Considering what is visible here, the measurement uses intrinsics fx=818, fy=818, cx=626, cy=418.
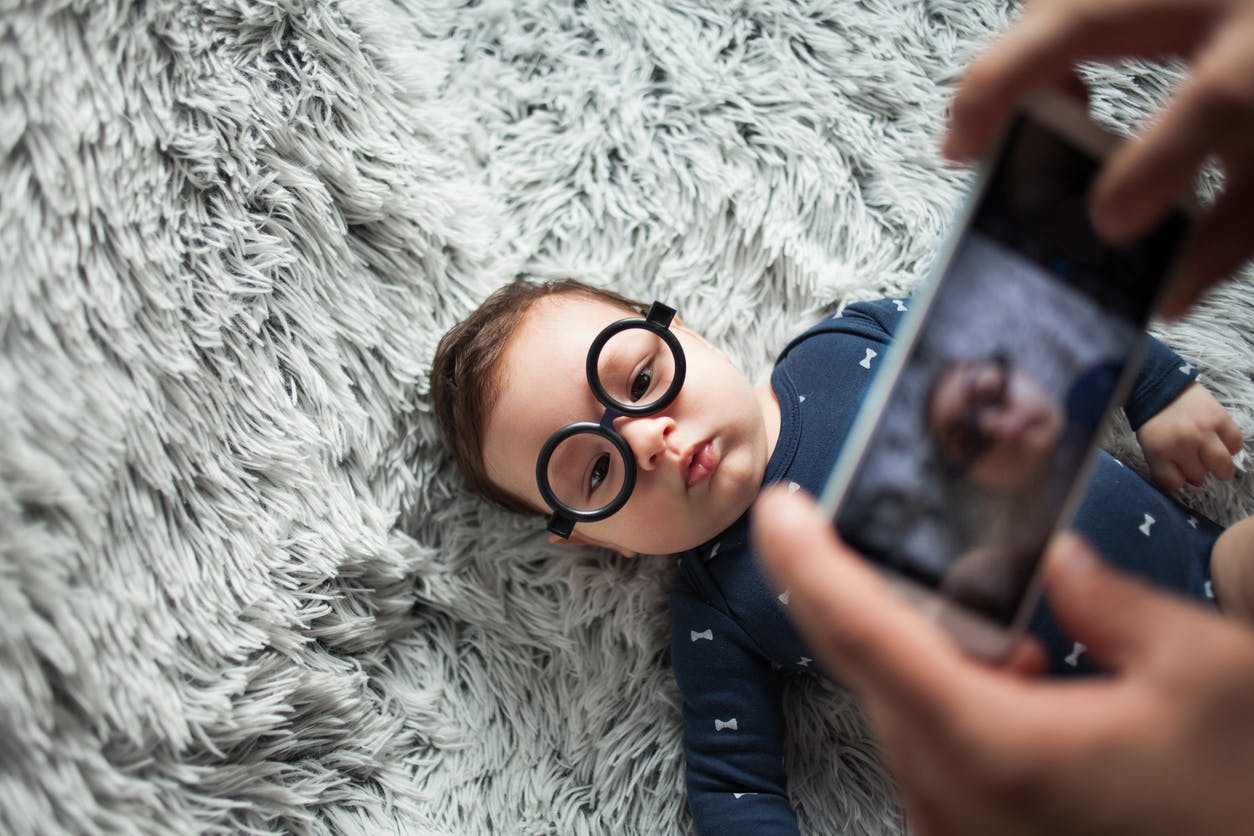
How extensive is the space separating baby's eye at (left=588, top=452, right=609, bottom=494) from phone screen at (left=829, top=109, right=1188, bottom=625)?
467 millimetres

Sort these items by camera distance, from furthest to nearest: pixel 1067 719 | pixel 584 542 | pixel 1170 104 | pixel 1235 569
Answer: pixel 584 542, pixel 1235 569, pixel 1170 104, pixel 1067 719

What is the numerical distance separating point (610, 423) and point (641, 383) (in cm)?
8

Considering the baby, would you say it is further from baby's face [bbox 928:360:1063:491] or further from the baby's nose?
baby's face [bbox 928:360:1063:491]

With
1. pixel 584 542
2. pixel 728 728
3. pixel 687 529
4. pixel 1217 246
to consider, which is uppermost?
pixel 1217 246

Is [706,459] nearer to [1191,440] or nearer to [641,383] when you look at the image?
[641,383]

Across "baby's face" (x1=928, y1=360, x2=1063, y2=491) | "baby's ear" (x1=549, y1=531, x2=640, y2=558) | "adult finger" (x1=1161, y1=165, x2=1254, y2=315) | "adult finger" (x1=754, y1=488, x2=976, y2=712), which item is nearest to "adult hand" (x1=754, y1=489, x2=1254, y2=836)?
"adult finger" (x1=754, y1=488, x2=976, y2=712)

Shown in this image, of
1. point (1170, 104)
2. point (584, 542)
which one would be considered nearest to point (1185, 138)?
point (1170, 104)

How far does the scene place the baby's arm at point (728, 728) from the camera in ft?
3.34

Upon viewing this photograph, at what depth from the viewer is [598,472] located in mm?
1038

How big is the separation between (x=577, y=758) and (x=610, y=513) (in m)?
0.37

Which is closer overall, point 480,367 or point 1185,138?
point 1185,138

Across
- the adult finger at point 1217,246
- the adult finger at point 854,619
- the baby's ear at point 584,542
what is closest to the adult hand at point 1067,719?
the adult finger at point 854,619

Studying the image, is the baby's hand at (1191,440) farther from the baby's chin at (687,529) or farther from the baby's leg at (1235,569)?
the baby's chin at (687,529)

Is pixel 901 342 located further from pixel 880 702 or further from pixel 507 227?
pixel 507 227
